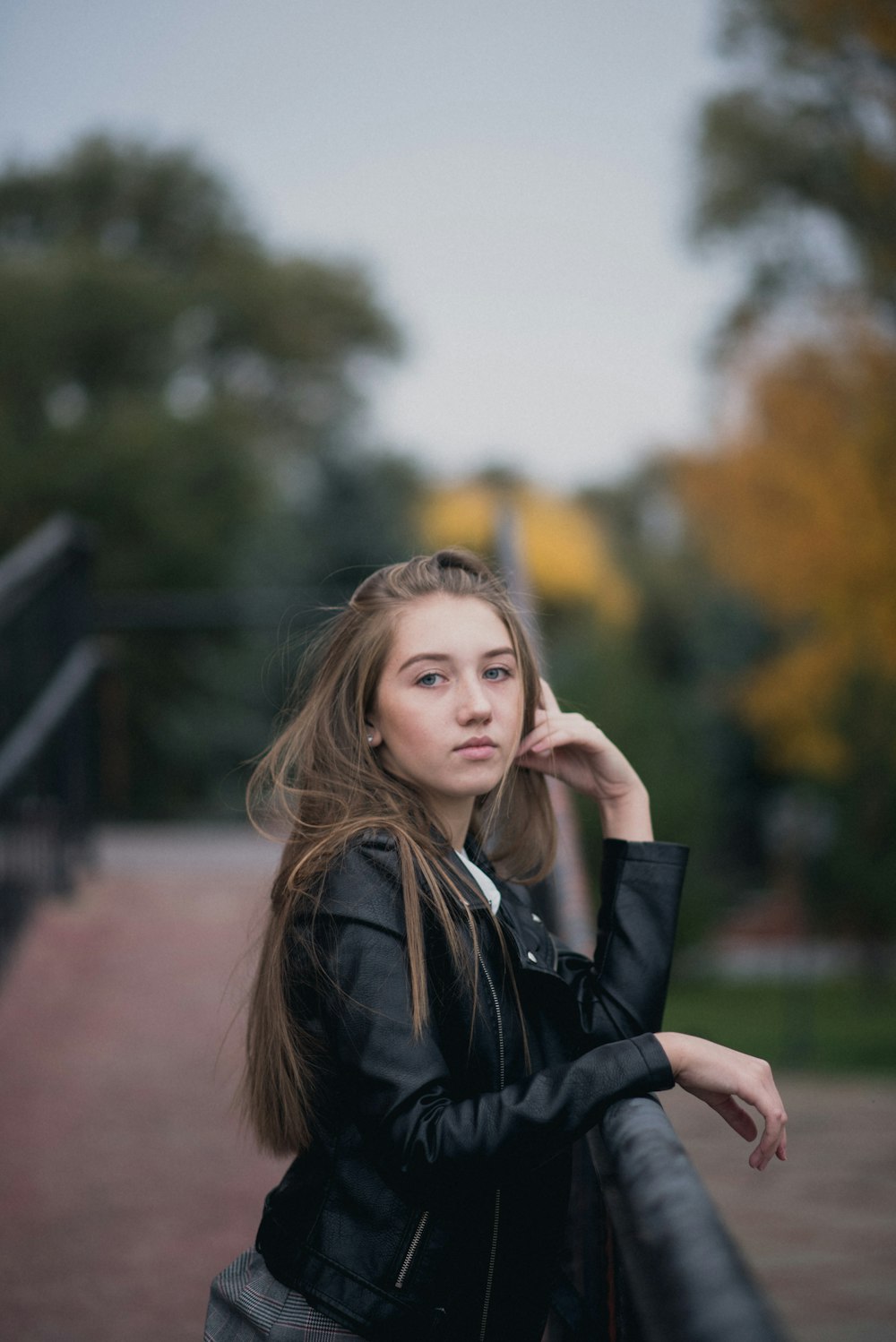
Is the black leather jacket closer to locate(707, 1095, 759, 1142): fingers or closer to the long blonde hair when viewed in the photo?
the long blonde hair

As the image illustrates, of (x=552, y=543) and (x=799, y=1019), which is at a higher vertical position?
(x=552, y=543)

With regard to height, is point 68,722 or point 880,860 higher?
point 68,722

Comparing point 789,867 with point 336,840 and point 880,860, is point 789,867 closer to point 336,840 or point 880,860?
point 880,860

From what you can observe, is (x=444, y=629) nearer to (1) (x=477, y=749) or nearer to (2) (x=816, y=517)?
(1) (x=477, y=749)

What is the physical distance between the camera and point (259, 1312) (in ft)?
5.38

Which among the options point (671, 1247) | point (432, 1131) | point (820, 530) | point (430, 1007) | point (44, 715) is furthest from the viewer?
point (820, 530)

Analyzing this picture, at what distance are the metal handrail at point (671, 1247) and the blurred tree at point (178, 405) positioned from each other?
1624cm

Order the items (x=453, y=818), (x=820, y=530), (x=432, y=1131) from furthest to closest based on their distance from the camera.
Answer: (x=820, y=530) < (x=453, y=818) < (x=432, y=1131)

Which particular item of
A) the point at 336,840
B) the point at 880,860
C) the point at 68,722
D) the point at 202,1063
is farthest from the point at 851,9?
the point at 336,840

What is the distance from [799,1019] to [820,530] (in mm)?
7983

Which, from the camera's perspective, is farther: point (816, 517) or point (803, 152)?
point (803, 152)

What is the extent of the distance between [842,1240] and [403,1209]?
9.42 ft

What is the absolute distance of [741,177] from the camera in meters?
21.4

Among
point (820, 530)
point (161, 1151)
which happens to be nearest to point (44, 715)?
point (161, 1151)
